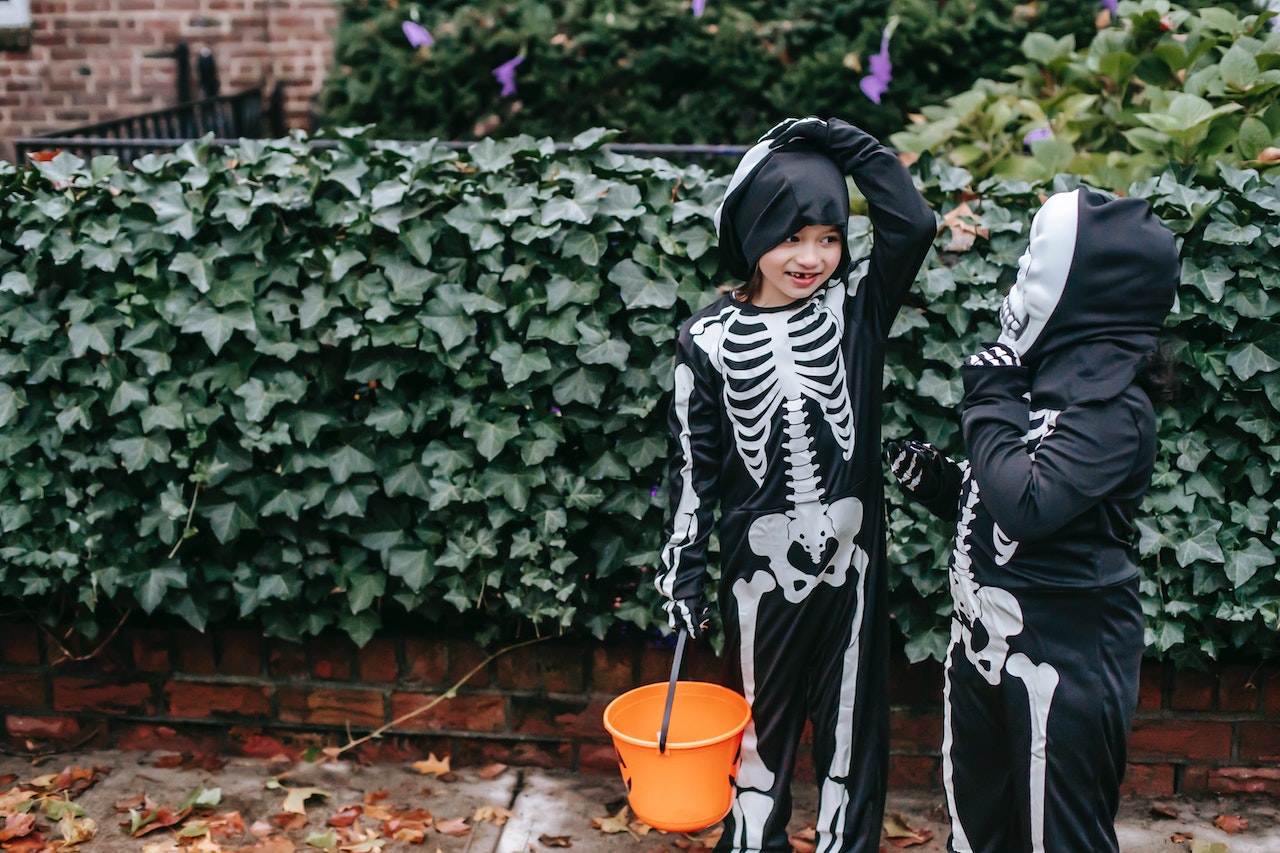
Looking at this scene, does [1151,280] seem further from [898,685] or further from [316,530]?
[316,530]

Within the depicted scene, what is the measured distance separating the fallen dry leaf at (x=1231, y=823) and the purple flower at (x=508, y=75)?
482 centimetres

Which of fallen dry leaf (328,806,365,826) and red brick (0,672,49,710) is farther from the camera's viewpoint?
red brick (0,672,49,710)

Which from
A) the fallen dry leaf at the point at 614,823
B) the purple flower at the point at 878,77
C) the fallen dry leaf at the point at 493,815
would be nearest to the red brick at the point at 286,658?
the fallen dry leaf at the point at 493,815

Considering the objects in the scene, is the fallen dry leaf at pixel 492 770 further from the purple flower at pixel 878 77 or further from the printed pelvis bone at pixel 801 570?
the purple flower at pixel 878 77

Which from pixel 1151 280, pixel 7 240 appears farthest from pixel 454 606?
pixel 1151 280

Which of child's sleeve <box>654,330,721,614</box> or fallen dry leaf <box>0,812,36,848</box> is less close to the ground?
child's sleeve <box>654,330,721,614</box>

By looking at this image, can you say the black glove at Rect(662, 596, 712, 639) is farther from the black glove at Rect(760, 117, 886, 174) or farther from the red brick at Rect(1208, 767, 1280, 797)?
the red brick at Rect(1208, 767, 1280, 797)

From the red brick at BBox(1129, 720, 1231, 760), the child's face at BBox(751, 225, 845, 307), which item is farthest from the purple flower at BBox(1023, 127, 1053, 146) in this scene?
the red brick at BBox(1129, 720, 1231, 760)

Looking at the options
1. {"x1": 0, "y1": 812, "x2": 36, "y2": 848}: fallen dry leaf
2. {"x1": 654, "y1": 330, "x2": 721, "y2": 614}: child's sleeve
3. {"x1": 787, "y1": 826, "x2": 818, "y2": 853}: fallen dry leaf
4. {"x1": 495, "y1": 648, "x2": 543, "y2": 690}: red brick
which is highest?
{"x1": 654, "y1": 330, "x2": 721, "y2": 614}: child's sleeve

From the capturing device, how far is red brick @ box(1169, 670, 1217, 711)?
328 cm

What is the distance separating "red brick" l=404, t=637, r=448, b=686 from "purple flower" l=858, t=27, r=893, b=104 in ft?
11.7

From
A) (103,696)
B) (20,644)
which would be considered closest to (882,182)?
(103,696)

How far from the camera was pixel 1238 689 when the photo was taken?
328 centimetres

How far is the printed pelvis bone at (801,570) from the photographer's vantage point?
2547 mm
